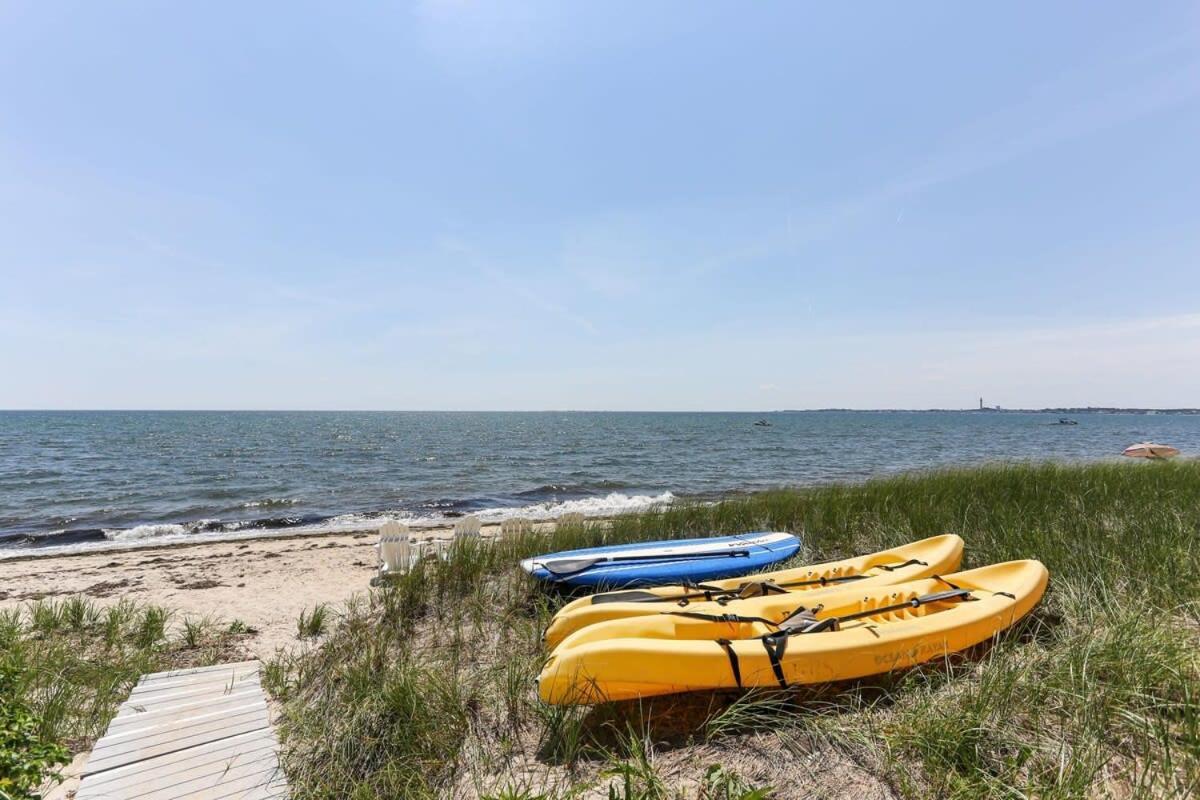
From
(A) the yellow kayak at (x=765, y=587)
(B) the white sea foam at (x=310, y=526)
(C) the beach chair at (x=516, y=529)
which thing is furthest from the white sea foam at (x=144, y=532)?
(A) the yellow kayak at (x=765, y=587)

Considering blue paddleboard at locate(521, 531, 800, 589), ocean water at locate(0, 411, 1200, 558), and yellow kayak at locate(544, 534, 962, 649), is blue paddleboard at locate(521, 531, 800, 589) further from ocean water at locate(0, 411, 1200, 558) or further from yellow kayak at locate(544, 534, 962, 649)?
ocean water at locate(0, 411, 1200, 558)

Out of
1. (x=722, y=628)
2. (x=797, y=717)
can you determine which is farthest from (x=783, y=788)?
(x=722, y=628)

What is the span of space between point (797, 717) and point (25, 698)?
4.87 metres

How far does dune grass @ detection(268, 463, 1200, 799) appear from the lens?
217 cm

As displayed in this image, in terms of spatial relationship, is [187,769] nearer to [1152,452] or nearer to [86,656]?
[86,656]

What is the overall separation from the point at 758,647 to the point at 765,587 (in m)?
1.53

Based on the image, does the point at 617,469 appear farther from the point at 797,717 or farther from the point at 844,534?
the point at 797,717

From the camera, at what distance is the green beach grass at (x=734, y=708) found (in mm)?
2189

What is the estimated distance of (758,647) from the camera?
292 centimetres

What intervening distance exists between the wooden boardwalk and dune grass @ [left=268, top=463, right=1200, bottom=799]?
181mm

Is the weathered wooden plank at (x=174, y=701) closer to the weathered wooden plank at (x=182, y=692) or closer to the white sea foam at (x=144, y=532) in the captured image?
the weathered wooden plank at (x=182, y=692)

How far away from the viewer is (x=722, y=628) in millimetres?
3494

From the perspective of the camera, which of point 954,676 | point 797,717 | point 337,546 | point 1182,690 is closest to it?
point 1182,690

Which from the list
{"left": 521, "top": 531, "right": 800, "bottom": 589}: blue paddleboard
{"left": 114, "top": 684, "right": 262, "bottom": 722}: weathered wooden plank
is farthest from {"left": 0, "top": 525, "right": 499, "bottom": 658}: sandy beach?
{"left": 521, "top": 531, "right": 800, "bottom": 589}: blue paddleboard
